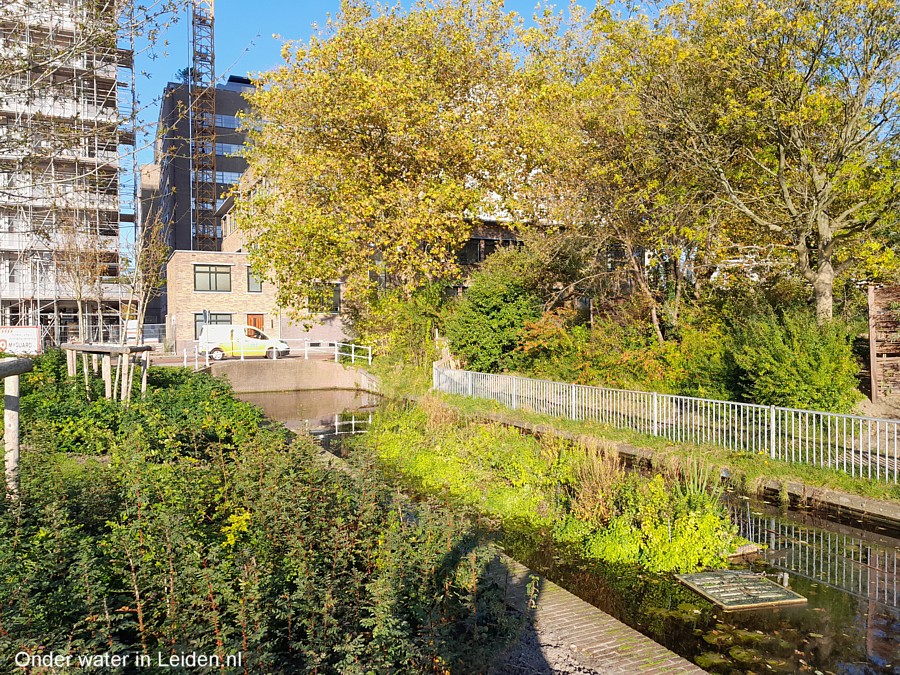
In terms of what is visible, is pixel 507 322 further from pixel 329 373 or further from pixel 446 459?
pixel 329 373

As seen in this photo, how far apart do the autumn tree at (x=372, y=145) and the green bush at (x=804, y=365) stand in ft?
43.0

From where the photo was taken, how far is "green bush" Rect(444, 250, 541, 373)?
2127 centimetres

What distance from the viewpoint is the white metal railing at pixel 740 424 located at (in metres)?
10.7

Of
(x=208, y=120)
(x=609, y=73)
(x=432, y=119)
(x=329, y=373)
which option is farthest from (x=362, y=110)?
(x=208, y=120)

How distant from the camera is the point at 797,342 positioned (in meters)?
13.1

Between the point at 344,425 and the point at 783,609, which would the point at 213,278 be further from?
the point at 783,609

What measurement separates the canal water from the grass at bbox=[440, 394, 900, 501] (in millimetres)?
910

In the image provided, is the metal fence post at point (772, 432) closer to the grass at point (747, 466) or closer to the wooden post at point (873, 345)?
the grass at point (747, 466)

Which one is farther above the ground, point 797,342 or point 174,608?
point 797,342

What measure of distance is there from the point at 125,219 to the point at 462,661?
5081cm

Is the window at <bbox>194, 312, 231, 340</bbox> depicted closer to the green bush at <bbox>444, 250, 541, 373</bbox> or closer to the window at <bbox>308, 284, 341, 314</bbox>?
the window at <bbox>308, 284, 341, 314</bbox>

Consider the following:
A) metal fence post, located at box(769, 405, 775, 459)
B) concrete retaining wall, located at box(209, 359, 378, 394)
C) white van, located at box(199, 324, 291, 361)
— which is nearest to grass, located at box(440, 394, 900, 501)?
metal fence post, located at box(769, 405, 775, 459)

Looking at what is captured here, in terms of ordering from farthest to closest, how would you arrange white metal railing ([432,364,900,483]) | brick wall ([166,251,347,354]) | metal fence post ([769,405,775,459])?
brick wall ([166,251,347,354]), metal fence post ([769,405,775,459]), white metal railing ([432,364,900,483])

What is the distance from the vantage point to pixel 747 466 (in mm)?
11406
